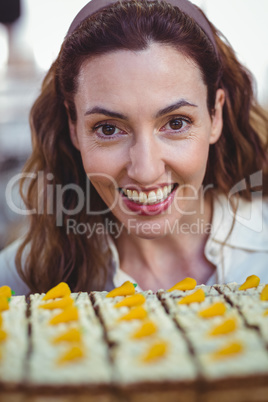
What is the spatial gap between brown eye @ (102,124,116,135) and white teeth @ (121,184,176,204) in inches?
7.8

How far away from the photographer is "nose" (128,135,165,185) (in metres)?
1.30

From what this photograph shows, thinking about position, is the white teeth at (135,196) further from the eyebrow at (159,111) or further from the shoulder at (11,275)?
the shoulder at (11,275)

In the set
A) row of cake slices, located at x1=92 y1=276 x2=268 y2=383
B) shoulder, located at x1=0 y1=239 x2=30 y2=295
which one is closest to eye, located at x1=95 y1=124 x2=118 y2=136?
row of cake slices, located at x1=92 y1=276 x2=268 y2=383

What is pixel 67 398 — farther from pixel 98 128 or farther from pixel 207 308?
pixel 98 128

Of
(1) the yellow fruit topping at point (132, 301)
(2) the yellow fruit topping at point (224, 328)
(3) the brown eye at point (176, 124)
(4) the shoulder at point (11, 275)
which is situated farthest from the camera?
(4) the shoulder at point (11, 275)

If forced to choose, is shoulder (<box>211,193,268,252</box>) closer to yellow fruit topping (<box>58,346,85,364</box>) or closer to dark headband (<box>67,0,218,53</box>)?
dark headband (<box>67,0,218,53</box>)

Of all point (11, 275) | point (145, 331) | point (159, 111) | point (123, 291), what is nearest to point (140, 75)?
point (159, 111)

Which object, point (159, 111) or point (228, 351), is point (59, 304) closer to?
point (228, 351)

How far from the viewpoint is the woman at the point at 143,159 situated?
1319 millimetres

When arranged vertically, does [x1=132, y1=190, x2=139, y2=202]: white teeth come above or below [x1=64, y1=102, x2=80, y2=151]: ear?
below

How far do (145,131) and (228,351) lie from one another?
69cm

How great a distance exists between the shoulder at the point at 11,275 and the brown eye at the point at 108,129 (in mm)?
819

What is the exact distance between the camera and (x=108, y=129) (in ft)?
4.60

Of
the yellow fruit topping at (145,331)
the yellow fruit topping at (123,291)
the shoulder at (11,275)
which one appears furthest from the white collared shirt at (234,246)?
the yellow fruit topping at (145,331)
